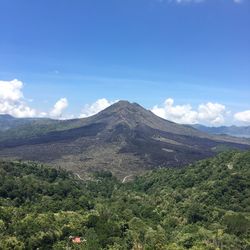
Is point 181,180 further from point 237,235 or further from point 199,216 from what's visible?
point 237,235

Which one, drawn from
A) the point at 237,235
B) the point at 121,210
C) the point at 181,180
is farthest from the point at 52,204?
the point at 181,180

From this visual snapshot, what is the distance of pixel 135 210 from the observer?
316ft

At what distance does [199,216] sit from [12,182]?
156 ft

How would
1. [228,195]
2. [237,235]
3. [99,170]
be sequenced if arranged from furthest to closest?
[99,170], [228,195], [237,235]

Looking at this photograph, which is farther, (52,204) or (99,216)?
(52,204)

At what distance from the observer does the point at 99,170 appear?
178 m

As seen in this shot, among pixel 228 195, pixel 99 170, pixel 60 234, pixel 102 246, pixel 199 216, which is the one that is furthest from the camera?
pixel 99 170

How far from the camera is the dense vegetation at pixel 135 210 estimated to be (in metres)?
65.7

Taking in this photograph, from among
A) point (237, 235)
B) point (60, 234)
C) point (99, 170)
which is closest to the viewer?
point (60, 234)

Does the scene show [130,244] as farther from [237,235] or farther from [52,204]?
[52,204]

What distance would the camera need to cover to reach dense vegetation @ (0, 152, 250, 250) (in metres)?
65.7

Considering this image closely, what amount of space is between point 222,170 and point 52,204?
5932 cm

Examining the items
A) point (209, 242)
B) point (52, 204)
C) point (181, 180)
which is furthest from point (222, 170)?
point (209, 242)

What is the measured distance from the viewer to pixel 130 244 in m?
65.6
